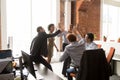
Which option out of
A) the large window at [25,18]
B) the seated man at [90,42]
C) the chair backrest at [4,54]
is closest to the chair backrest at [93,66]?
the seated man at [90,42]

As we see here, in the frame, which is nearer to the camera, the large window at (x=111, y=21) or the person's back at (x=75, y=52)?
the person's back at (x=75, y=52)

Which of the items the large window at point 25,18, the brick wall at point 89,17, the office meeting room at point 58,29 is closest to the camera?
the office meeting room at point 58,29

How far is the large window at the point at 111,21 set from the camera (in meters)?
7.64

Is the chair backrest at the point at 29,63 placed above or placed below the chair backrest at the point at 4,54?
below

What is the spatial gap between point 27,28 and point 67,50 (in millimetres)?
3337

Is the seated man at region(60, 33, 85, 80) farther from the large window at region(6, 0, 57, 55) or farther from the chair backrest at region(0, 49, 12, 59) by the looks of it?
the large window at region(6, 0, 57, 55)

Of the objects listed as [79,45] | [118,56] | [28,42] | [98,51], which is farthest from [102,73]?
[28,42]

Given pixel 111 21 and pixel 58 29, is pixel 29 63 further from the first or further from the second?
pixel 111 21

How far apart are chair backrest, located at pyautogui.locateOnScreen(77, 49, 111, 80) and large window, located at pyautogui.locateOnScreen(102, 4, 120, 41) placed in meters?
4.67

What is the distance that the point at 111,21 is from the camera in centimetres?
802

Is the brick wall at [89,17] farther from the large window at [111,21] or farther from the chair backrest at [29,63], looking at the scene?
the chair backrest at [29,63]

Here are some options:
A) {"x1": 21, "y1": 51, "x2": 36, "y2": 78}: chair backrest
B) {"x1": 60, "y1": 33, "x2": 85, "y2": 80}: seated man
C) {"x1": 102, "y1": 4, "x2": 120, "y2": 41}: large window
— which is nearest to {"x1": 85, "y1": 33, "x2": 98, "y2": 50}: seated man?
{"x1": 60, "y1": 33, "x2": 85, "y2": 80}: seated man

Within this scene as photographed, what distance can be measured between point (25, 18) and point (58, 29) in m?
1.79

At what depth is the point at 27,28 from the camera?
267 inches
